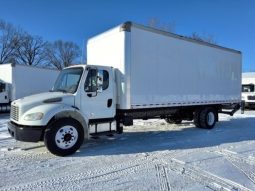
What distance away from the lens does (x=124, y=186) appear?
5.07 metres

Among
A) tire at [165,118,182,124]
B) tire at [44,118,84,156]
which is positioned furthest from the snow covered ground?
tire at [165,118,182,124]

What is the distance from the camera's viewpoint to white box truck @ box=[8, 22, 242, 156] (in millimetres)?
7223

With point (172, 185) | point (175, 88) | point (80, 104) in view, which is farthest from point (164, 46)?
point (172, 185)

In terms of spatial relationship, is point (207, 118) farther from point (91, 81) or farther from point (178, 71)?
point (91, 81)

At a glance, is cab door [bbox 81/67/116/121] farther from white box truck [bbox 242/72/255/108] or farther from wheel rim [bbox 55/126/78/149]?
white box truck [bbox 242/72/255/108]

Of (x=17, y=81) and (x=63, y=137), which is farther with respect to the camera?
(x=17, y=81)

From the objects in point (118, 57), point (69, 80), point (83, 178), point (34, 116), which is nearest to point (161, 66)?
point (118, 57)

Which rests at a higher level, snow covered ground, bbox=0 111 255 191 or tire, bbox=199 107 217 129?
tire, bbox=199 107 217 129

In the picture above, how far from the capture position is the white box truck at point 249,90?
23.7 meters

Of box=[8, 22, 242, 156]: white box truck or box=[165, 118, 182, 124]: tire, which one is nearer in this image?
box=[8, 22, 242, 156]: white box truck

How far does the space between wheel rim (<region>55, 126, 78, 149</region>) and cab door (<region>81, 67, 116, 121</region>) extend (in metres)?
0.76

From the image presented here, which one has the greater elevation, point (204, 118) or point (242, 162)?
point (204, 118)

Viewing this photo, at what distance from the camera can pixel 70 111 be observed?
7.52 metres

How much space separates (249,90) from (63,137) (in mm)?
21072
